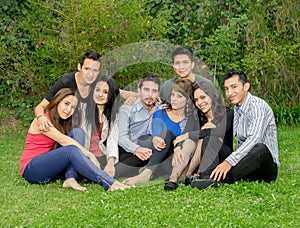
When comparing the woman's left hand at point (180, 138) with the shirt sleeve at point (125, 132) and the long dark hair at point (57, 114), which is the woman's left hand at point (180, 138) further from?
the long dark hair at point (57, 114)

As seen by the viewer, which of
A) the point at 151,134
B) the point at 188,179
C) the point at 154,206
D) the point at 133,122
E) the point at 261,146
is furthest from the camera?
the point at 133,122

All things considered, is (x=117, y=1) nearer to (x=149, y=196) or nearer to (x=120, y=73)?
(x=120, y=73)

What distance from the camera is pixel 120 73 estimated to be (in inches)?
313

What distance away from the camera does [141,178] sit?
5.36m

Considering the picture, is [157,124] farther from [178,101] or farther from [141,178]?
[141,178]

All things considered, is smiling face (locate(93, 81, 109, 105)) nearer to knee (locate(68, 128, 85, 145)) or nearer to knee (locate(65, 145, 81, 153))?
knee (locate(68, 128, 85, 145))

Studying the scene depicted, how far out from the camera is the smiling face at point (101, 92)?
5.62 m

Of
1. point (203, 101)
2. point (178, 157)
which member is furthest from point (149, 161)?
point (203, 101)

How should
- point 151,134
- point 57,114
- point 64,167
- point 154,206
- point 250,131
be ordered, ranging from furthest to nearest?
point 151,134, point 57,114, point 64,167, point 250,131, point 154,206

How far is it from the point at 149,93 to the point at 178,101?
33 centimetres

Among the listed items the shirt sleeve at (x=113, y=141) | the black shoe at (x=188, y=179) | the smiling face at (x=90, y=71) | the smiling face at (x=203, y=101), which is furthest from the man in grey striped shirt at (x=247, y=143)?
the smiling face at (x=90, y=71)

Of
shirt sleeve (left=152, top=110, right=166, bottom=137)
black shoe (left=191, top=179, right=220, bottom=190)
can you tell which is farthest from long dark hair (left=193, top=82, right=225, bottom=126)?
black shoe (left=191, top=179, right=220, bottom=190)

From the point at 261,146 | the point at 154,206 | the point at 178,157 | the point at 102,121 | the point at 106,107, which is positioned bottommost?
the point at 154,206

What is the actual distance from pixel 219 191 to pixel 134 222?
40.6 inches
